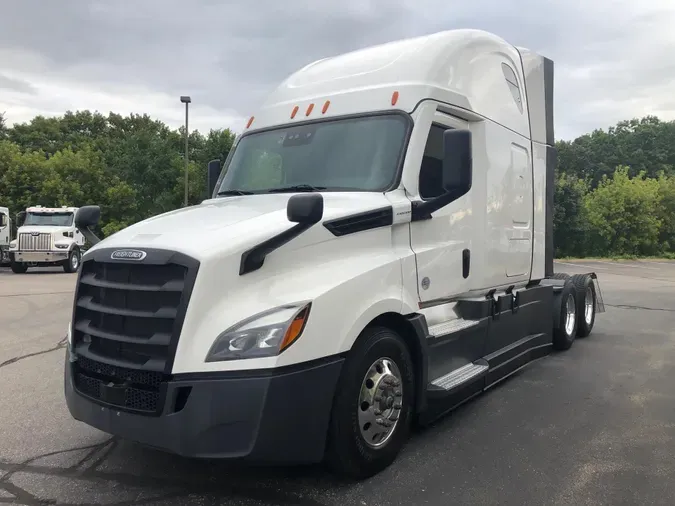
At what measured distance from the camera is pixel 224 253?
329 centimetres

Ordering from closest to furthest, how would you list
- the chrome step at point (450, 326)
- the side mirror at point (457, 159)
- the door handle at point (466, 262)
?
the side mirror at point (457, 159), the chrome step at point (450, 326), the door handle at point (466, 262)

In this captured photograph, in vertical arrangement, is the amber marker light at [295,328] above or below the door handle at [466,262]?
below

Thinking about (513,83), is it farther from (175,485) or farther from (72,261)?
(72,261)

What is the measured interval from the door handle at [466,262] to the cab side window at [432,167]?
0.66 metres

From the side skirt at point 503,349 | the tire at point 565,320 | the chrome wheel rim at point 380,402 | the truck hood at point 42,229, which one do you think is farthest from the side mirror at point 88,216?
the truck hood at point 42,229

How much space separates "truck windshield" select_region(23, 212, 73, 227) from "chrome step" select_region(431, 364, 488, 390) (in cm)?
2046

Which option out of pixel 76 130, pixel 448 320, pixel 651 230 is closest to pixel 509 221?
pixel 448 320

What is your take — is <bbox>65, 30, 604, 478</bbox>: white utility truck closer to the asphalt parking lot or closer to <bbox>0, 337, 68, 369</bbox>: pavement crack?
the asphalt parking lot

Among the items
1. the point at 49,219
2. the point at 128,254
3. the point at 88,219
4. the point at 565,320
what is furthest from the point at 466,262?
the point at 49,219

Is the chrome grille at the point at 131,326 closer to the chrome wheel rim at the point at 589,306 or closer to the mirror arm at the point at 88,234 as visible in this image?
the mirror arm at the point at 88,234

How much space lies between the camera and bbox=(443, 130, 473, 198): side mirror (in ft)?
13.8

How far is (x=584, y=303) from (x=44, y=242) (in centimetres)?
1903

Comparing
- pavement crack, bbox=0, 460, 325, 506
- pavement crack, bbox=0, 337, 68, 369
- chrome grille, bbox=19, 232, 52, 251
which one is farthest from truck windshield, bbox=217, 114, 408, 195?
chrome grille, bbox=19, 232, 52, 251

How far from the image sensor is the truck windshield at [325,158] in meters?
4.39
